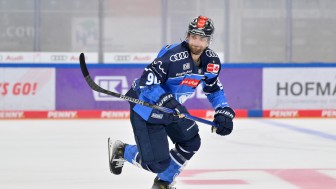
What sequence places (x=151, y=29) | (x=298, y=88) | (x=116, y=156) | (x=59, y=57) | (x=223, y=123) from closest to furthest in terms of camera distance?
1. (x=223, y=123)
2. (x=116, y=156)
3. (x=298, y=88)
4. (x=59, y=57)
5. (x=151, y=29)

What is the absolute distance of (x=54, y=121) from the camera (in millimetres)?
12203

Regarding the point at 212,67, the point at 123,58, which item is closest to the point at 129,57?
the point at 123,58

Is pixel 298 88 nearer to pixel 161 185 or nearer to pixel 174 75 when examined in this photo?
pixel 161 185

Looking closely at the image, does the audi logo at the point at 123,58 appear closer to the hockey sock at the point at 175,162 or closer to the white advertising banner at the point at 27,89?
the white advertising banner at the point at 27,89

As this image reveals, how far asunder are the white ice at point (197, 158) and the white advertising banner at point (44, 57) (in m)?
4.13

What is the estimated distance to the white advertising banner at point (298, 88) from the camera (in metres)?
13.1

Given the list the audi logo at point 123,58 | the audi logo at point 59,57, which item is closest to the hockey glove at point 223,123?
the audi logo at point 59,57

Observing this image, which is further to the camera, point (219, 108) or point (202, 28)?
point (219, 108)

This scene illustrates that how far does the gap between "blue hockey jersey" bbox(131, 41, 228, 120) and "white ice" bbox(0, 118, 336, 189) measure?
852 mm

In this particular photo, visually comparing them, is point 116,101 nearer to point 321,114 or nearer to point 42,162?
point 321,114

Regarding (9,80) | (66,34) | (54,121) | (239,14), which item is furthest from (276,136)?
(66,34)

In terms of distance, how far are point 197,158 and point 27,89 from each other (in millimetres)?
6310

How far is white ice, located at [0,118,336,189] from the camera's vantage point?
18.2ft

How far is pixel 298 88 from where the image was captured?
43.0 ft
